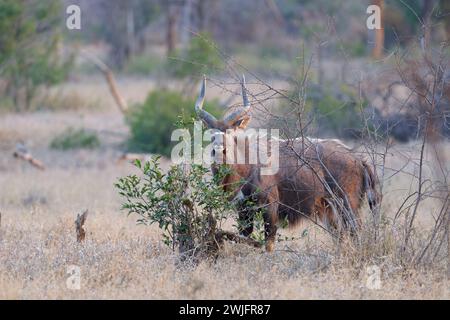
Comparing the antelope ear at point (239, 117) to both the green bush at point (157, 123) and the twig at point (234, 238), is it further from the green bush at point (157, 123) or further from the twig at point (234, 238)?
the green bush at point (157, 123)

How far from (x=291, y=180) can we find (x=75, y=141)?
874 centimetres

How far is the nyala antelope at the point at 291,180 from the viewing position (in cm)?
805

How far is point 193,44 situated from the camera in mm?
18094

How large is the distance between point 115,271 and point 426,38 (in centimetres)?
343

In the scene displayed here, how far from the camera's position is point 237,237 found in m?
7.75

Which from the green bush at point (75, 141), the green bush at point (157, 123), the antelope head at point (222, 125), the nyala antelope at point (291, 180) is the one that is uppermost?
the antelope head at point (222, 125)

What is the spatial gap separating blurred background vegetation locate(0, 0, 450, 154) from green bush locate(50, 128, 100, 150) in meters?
0.89

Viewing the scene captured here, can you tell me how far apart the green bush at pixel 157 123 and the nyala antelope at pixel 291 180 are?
286 inches

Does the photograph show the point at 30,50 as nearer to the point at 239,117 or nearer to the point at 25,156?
the point at 25,156

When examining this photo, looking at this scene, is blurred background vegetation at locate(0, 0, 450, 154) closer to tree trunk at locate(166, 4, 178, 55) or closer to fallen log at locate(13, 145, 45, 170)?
tree trunk at locate(166, 4, 178, 55)

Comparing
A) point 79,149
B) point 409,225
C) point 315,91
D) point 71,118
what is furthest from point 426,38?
point 71,118

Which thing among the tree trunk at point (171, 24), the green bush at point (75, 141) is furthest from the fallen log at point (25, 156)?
the tree trunk at point (171, 24)

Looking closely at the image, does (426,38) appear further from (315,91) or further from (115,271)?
(315,91)

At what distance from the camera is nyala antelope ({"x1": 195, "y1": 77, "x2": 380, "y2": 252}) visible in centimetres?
805
